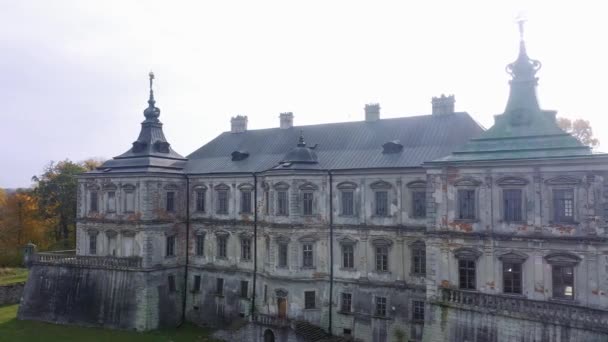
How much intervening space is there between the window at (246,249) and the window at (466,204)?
15.8m

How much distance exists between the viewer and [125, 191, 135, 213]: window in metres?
34.8

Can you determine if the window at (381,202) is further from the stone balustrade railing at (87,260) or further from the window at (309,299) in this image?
the stone balustrade railing at (87,260)

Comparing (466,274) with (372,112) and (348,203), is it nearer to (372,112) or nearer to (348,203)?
(348,203)

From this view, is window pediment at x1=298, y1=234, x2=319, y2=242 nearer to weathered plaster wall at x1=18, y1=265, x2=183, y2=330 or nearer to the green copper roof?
the green copper roof

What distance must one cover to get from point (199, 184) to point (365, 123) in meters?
13.3

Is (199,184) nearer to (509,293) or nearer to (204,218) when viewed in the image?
(204,218)

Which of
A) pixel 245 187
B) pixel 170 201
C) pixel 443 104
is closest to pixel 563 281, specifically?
pixel 443 104

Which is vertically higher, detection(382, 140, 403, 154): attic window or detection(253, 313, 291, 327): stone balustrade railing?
detection(382, 140, 403, 154): attic window

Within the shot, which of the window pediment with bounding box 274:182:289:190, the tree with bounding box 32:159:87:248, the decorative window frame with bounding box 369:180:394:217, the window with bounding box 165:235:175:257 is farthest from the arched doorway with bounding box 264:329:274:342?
the tree with bounding box 32:159:87:248

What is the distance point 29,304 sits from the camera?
36031 mm

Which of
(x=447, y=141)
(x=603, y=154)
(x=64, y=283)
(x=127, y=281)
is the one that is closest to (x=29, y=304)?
(x=64, y=283)

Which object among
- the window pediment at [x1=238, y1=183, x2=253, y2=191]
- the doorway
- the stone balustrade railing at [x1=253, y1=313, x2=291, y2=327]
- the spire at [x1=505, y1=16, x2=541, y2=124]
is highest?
the spire at [x1=505, y1=16, x2=541, y2=124]

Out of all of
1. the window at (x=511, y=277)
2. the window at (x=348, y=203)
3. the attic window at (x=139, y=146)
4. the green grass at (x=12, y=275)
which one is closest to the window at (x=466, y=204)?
the window at (x=511, y=277)

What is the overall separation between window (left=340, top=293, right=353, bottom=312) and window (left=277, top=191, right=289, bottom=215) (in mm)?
6373
